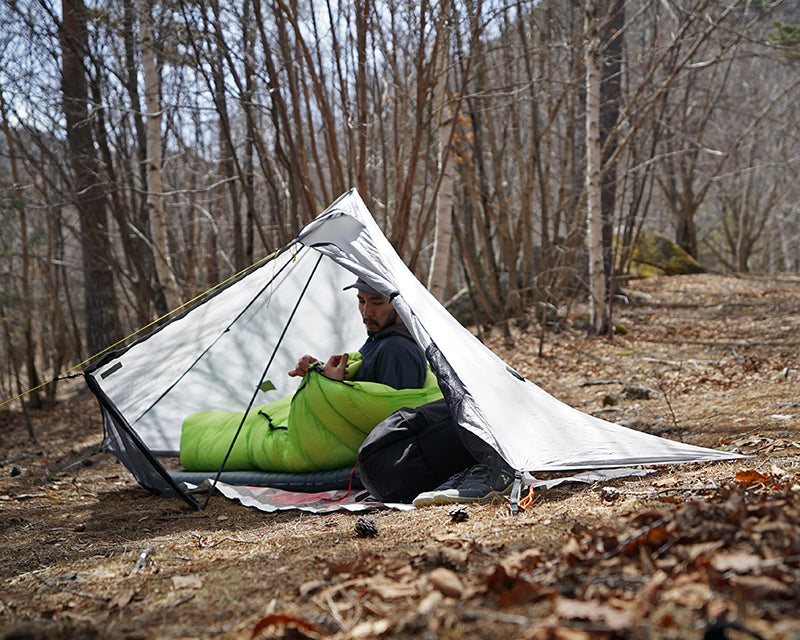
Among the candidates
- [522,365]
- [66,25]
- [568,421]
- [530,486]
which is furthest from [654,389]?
[66,25]

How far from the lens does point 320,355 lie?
5520 mm

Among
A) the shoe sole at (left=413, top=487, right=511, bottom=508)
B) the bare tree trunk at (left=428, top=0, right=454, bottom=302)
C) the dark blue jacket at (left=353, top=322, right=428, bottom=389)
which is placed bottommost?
the shoe sole at (left=413, top=487, right=511, bottom=508)

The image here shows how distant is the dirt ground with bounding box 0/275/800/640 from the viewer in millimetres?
1361

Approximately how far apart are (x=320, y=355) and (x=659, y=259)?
10.2m

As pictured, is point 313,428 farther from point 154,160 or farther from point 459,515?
point 154,160

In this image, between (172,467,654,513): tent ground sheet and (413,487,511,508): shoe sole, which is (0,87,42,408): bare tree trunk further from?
(413,487,511,508): shoe sole

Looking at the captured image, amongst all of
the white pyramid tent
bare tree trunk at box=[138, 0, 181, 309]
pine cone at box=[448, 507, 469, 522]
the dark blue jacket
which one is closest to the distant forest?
bare tree trunk at box=[138, 0, 181, 309]

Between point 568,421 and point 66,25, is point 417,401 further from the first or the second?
point 66,25

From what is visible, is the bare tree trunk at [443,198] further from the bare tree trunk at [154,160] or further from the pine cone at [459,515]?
the pine cone at [459,515]

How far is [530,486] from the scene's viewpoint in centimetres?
299

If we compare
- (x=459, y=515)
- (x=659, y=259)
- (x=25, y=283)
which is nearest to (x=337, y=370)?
(x=459, y=515)

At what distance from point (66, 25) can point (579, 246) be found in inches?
270

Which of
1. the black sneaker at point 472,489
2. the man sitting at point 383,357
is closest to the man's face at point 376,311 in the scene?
the man sitting at point 383,357

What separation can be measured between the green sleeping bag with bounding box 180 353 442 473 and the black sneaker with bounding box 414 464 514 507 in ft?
2.21
